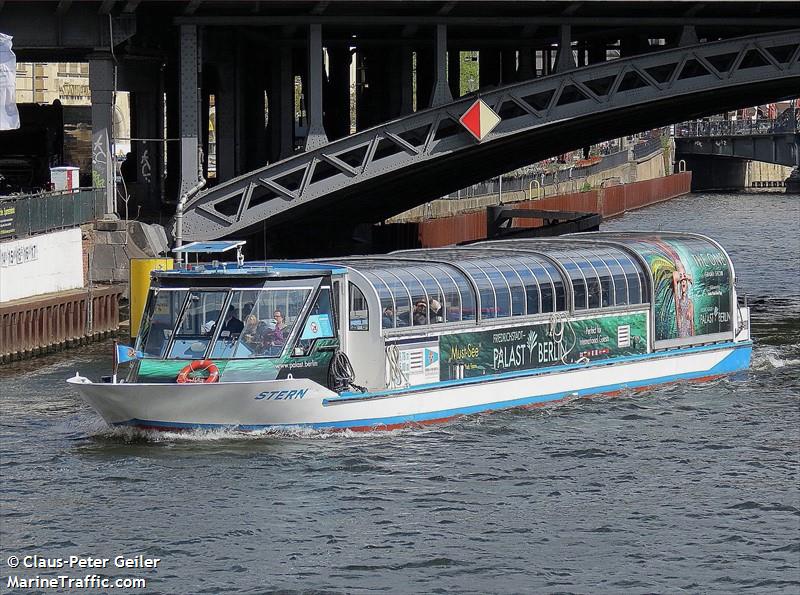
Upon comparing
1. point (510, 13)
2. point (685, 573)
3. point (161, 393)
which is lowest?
point (685, 573)

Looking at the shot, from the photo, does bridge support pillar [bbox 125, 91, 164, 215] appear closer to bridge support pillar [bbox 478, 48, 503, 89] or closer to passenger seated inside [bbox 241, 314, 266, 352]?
bridge support pillar [bbox 478, 48, 503, 89]

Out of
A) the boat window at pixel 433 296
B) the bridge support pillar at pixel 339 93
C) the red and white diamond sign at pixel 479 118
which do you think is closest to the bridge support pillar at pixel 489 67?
the bridge support pillar at pixel 339 93

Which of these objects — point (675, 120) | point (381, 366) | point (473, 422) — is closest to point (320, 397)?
point (381, 366)

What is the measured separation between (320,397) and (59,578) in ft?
28.9

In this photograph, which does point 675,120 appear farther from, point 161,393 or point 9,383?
point 161,393

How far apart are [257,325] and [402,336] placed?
9.60 feet

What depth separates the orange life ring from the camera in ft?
99.0

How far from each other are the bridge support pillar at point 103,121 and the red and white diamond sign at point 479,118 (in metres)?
9.90

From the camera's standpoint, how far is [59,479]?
28125 mm

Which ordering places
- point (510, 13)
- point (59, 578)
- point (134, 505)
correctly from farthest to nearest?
point (510, 13) → point (134, 505) → point (59, 578)

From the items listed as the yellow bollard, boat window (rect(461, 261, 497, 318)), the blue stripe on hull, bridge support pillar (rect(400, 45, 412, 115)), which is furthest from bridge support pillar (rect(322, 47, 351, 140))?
boat window (rect(461, 261, 497, 318))

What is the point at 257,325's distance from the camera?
1210 inches

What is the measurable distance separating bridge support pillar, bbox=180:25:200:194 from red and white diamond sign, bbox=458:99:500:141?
7249mm

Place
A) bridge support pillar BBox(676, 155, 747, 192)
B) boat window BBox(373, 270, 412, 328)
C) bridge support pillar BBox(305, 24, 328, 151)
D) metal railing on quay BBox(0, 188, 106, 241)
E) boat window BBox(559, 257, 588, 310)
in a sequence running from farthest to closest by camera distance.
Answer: bridge support pillar BBox(676, 155, 747, 192)
bridge support pillar BBox(305, 24, 328, 151)
metal railing on quay BBox(0, 188, 106, 241)
boat window BBox(559, 257, 588, 310)
boat window BBox(373, 270, 412, 328)
